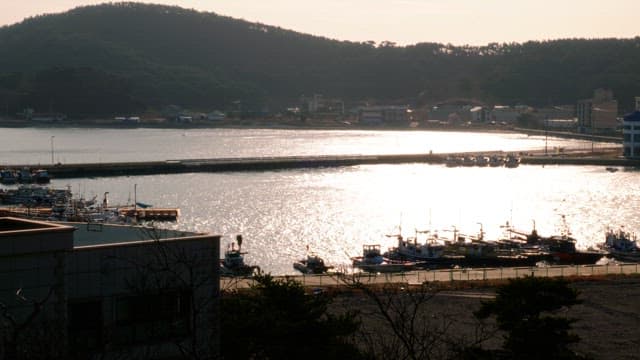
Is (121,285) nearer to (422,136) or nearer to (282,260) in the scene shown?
(282,260)

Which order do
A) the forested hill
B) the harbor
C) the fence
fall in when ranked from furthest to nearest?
the forested hill → the harbor → the fence

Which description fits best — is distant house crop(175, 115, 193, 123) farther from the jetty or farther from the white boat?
the white boat

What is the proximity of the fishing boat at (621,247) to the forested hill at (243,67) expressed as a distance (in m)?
39.0

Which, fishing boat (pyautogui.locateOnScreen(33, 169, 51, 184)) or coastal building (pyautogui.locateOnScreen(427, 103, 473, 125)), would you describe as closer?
fishing boat (pyautogui.locateOnScreen(33, 169, 51, 184))

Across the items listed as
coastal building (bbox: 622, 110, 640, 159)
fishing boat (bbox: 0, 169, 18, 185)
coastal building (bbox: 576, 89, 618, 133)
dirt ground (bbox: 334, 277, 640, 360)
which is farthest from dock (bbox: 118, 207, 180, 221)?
coastal building (bbox: 576, 89, 618, 133)

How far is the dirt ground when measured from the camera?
6.92 m

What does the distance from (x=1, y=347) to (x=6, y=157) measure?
89.5ft

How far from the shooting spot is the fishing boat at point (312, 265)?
11031 mm

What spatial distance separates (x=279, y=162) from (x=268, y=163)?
9.6 inches

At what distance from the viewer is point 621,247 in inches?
497

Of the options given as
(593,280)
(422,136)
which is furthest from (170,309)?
(422,136)

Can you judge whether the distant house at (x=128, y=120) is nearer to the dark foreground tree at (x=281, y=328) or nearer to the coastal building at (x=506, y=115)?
the coastal building at (x=506, y=115)

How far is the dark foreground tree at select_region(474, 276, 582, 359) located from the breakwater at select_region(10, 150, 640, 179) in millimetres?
18086

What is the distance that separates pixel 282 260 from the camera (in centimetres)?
1218
